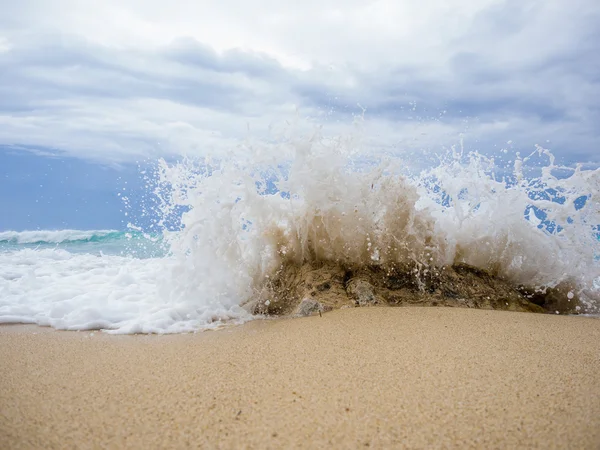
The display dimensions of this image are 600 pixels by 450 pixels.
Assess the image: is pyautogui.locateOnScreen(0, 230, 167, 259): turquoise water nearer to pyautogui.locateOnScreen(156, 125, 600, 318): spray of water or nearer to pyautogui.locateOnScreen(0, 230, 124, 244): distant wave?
pyautogui.locateOnScreen(0, 230, 124, 244): distant wave

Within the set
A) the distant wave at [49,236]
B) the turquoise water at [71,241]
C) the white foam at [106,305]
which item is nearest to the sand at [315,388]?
the white foam at [106,305]

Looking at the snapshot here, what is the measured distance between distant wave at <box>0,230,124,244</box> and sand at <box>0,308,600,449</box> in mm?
10822

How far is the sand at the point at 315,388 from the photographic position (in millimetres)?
1524

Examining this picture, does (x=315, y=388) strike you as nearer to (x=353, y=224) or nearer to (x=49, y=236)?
(x=353, y=224)

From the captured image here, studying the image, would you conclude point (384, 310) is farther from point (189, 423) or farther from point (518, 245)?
point (189, 423)

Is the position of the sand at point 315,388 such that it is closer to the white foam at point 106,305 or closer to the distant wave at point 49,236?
the white foam at point 106,305

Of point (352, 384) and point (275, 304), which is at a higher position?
point (352, 384)

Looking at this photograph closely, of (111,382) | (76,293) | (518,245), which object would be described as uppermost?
(518,245)

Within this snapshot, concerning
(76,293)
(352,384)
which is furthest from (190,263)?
(352,384)

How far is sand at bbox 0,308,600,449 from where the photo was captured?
152cm

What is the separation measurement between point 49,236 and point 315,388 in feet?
43.3

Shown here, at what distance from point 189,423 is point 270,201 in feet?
8.56

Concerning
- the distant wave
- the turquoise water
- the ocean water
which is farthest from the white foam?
the distant wave

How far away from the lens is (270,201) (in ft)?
13.3
